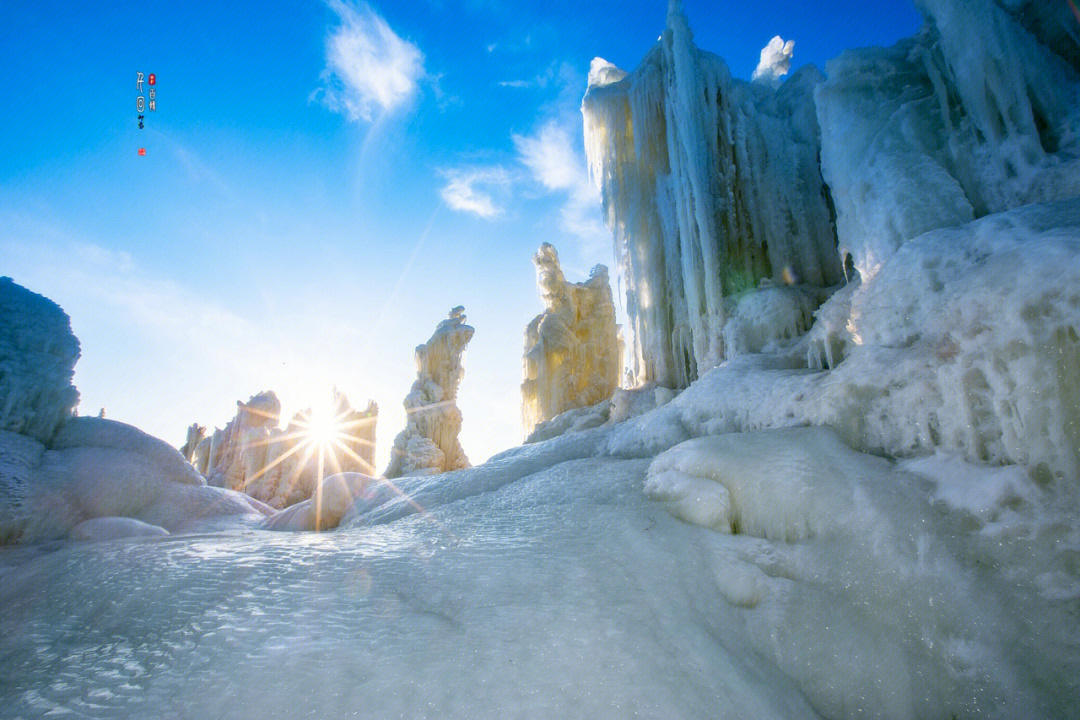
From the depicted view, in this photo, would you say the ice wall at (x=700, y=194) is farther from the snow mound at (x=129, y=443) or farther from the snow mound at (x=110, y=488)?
the snow mound at (x=129, y=443)

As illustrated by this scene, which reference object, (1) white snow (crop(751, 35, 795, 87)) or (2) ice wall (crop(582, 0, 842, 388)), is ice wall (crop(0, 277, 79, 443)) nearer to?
(2) ice wall (crop(582, 0, 842, 388))

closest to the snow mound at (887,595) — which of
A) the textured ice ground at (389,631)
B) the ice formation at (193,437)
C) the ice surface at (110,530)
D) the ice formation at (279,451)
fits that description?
the textured ice ground at (389,631)

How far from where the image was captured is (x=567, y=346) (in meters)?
23.6

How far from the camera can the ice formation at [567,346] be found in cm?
2308

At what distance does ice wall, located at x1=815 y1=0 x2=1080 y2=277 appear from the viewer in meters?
7.27

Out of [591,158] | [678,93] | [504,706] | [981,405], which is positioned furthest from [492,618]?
[591,158]

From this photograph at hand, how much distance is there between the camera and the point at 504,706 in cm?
210

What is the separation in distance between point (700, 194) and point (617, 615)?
13.2 meters

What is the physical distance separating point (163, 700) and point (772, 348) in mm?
11607

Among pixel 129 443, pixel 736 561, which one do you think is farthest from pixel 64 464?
pixel 736 561

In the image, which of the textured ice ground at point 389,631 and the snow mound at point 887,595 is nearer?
the textured ice ground at point 389,631

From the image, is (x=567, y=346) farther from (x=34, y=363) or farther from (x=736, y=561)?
(x=736, y=561)

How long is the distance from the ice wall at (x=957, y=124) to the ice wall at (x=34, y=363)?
612 inches

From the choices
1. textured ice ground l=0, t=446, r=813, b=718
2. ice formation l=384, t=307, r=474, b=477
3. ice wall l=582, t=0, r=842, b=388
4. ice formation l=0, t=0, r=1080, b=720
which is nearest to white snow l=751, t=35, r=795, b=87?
ice wall l=582, t=0, r=842, b=388
